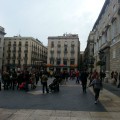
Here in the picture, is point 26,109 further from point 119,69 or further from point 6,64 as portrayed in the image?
point 6,64

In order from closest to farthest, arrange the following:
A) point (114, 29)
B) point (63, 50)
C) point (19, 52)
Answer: point (114, 29) → point (63, 50) → point (19, 52)

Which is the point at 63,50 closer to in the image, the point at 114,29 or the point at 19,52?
the point at 19,52

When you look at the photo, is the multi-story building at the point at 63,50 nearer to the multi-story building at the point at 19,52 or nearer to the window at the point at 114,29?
the multi-story building at the point at 19,52

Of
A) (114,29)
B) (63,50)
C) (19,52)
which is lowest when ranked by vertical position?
(114,29)

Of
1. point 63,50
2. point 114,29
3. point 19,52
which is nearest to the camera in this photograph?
point 114,29

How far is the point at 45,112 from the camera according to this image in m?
9.66

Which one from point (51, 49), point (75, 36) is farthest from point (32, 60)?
point (75, 36)

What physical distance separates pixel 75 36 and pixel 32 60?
18.8 meters

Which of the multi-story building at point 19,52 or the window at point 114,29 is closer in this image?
the window at point 114,29

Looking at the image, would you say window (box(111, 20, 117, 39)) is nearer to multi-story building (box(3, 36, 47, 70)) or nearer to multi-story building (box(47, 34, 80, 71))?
multi-story building (box(47, 34, 80, 71))

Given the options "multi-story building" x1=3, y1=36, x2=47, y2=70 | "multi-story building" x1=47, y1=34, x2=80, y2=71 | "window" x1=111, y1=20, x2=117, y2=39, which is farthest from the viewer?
"multi-story building" x1=3, y1=36, x2=47, y2=70

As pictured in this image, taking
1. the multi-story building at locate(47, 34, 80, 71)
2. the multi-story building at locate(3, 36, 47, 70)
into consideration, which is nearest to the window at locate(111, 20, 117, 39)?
the multi-story building at locate(47, 34, 80, 71)

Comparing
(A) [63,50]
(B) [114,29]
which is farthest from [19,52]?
(B) [114,29]

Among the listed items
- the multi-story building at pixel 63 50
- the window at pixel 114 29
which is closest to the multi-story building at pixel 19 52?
the multi-story building at pixel 63 50
